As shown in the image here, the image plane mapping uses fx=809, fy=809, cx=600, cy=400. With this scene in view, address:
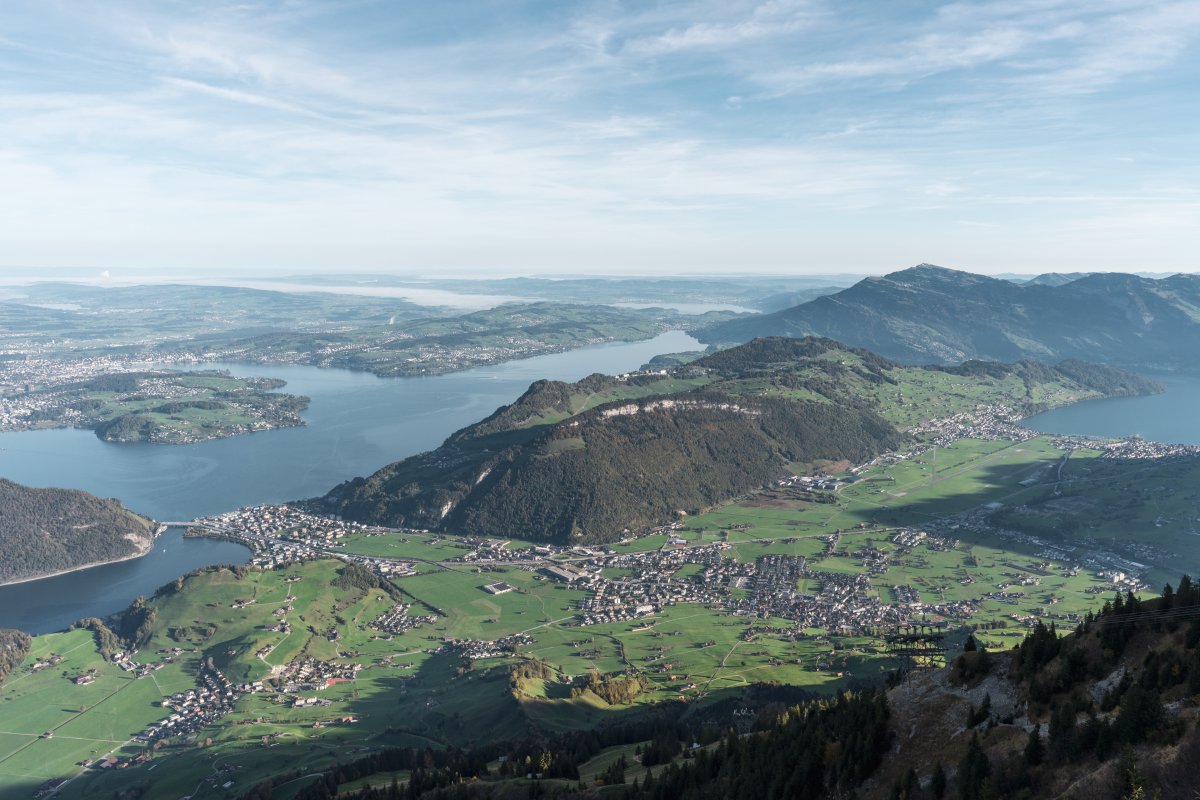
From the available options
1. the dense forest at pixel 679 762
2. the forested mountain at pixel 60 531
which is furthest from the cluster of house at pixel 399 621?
the forested mountain at pixel 60 531

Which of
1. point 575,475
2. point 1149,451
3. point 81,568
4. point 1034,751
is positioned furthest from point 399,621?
point 1149,451

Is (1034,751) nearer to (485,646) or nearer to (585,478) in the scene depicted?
(485,646)

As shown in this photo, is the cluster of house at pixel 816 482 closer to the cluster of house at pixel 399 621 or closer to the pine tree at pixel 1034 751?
the cluster of house at pixel 399 621

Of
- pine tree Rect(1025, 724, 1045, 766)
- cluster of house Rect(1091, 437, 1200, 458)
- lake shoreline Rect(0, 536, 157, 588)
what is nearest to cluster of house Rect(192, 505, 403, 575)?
lake shoreline Rect(0, 536, 157, 588)

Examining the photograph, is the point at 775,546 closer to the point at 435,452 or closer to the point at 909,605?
the point at 909,605

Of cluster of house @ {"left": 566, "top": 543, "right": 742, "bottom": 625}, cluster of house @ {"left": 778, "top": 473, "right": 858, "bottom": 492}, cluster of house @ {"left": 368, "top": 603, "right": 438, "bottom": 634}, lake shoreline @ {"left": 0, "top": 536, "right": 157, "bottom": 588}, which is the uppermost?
cluster of house @ {"left": 778, "top": 473, "right": 858, "bottom": 492}

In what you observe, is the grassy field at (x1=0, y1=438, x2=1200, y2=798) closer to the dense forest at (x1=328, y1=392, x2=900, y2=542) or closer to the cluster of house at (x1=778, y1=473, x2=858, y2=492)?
the dense forest at (x1=328, y1=392, x2=900, y2=542)
